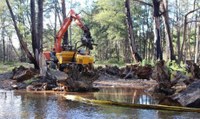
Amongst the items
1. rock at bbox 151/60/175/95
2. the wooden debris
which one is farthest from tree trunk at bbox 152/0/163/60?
rock at bbox 151/60/175/95

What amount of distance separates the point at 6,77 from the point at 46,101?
20.9ft

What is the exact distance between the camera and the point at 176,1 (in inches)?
1853

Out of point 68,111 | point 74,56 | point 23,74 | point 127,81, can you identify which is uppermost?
point 74,56

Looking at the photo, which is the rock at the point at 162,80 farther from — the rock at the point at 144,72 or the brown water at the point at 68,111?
the rock at the point at 144,72

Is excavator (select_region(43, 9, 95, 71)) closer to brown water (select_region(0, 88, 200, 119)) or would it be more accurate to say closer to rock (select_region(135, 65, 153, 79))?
rock (select_region(135, 65, 153, 79))

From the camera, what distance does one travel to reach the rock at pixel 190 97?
24.7 feet

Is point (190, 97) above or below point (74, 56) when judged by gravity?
below

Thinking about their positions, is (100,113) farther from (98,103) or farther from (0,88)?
(0,88)

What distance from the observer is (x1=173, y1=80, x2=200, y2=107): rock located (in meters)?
7.54

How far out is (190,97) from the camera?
7703 millimetres

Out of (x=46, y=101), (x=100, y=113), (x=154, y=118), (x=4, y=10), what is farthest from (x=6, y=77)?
(x=4, y=10)

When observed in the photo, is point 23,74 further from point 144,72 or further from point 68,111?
point 68,111

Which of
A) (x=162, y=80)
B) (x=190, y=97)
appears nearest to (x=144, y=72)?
(x=162, y=80)

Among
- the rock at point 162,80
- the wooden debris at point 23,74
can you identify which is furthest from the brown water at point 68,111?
the wooden debris at point 23,74
